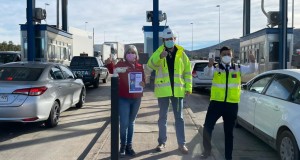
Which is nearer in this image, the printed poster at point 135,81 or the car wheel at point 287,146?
the car wheel at point 287,146

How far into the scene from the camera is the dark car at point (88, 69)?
17.7 metres

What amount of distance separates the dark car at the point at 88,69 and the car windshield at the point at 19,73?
8.26 meters

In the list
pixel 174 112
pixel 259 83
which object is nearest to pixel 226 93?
pixel 174 112

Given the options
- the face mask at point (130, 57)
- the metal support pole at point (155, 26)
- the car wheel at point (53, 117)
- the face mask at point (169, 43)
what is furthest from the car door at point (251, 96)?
the metal support pole at point (155, 26)

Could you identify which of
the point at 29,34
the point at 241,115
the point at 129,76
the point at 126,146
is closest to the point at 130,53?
the point at 129,76

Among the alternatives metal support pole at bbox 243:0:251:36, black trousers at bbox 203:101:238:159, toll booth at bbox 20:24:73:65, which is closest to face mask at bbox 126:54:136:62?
black trousers at bbox 203:101:238:159

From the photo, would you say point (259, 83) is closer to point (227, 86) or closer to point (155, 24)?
point (227, 86)

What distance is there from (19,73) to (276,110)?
17.7 ft

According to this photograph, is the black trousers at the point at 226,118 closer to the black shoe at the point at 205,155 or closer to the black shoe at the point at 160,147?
the black shoe at the point at 205,155

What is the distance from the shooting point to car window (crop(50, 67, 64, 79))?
349 inches

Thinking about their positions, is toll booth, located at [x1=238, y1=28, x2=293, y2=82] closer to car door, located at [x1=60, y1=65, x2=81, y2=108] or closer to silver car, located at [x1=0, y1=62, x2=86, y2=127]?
car door, located at [x1=60, y1=65, x2=81, y2=108]

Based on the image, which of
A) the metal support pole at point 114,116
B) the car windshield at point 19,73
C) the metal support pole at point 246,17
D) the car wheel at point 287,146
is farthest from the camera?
the metal support pole at point 246,17

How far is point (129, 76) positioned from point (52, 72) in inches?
147

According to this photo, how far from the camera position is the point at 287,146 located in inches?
213
